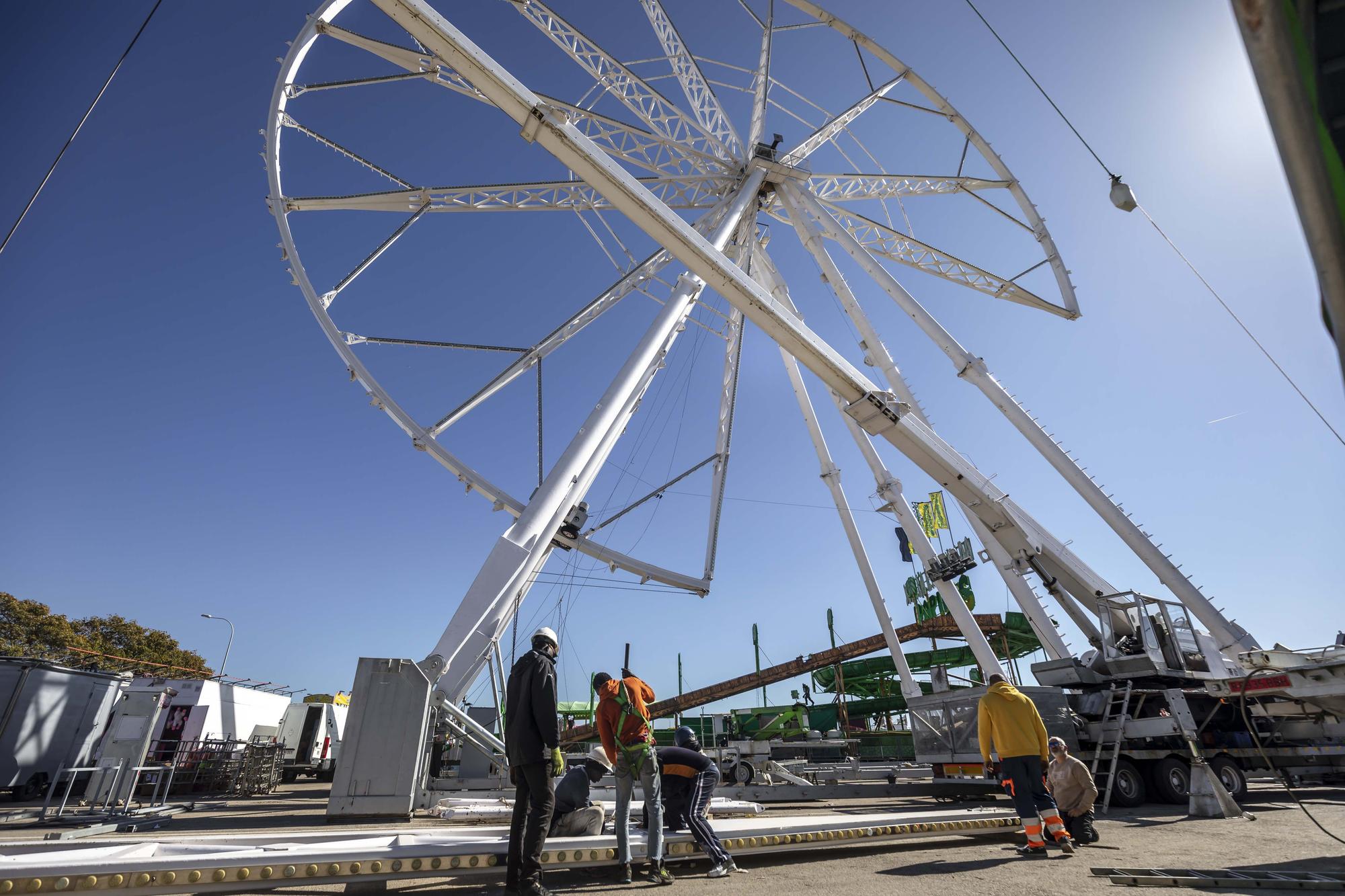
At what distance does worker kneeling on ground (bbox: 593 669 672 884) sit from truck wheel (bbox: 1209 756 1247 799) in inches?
441

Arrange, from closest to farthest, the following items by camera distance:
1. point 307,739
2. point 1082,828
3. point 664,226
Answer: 1. point 1082,828
2. point 664,226
3. point 307,739

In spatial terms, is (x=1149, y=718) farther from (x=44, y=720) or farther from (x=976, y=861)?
(x=44, y=720)

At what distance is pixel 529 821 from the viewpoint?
4113 millimetres

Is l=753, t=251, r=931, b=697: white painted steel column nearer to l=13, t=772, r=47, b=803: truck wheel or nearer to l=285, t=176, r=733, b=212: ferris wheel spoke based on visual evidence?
l=285, t=176, r=733, b=212: ferris wheel spoke

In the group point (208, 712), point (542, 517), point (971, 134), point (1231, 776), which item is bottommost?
point (1231, 776)

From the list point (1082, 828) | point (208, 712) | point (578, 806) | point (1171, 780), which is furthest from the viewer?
point (208, 712)

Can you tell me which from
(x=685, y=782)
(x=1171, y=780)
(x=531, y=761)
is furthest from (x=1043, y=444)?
(x=531, y=761)

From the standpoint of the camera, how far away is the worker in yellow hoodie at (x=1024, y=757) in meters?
5.61

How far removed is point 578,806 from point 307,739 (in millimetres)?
21259

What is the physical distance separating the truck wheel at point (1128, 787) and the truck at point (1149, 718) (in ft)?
0.05

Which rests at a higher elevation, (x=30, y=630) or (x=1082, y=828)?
(x=30, y=630)

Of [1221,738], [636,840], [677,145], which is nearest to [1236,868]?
[636,840]

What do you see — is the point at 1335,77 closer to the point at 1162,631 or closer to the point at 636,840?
the point at 636,840

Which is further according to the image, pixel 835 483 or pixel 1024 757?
pixel 835 483
